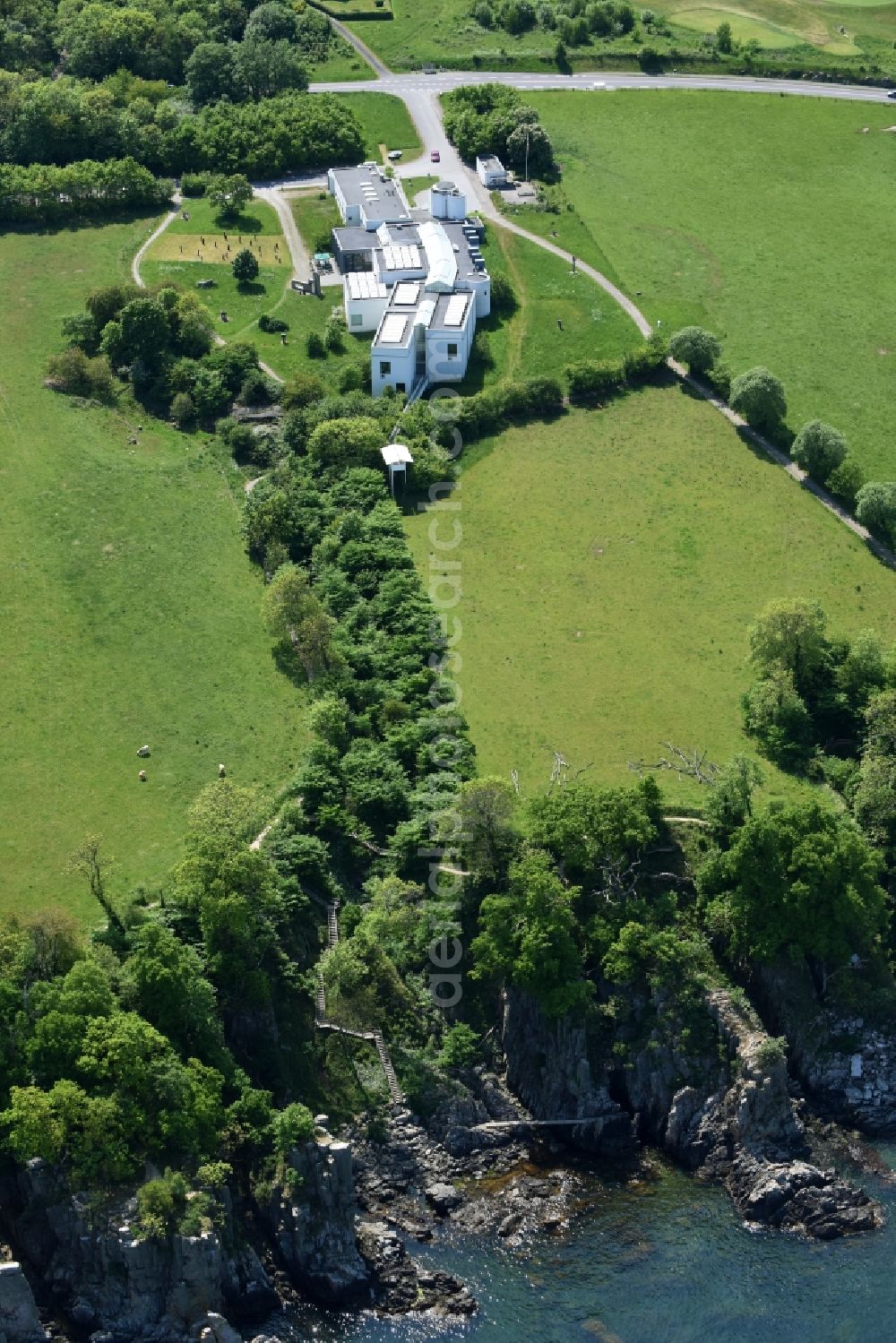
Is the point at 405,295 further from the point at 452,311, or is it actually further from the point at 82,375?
the point at 82,375

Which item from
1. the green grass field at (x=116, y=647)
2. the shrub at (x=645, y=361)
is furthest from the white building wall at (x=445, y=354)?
the green grass field at (x=116, y=647)

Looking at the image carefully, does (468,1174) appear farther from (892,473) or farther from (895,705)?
(892,473)

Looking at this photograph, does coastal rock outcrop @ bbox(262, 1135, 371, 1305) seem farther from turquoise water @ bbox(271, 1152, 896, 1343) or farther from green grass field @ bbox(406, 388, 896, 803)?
green grass field @ bbox(406, 388, 896, 803)

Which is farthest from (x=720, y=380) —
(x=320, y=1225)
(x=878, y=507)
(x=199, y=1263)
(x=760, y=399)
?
(x=199, y=1263)

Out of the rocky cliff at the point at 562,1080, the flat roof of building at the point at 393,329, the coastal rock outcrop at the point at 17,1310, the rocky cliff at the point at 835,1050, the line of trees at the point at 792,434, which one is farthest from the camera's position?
the flat roof of building at the point at 393,329

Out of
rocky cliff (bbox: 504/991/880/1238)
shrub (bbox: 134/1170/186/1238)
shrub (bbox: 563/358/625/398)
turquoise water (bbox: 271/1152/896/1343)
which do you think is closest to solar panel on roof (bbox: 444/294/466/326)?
shrub (bbox: 563/358/625/398)

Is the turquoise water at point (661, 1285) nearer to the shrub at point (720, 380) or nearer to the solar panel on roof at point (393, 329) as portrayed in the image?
the shrub at point (720, 380)

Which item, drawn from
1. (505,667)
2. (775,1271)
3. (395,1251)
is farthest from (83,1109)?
(505,667)
